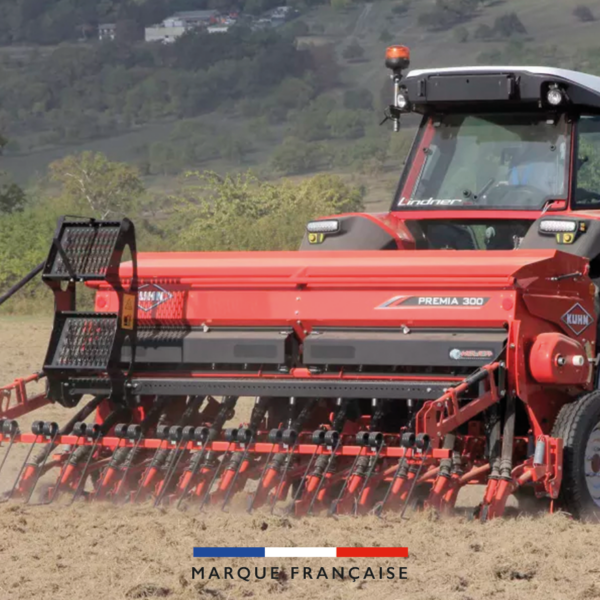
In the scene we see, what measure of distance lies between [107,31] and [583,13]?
4022cm

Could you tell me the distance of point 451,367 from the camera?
6.55 meters

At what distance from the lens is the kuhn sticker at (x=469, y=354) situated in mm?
6355

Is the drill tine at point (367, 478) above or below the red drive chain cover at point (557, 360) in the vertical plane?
below

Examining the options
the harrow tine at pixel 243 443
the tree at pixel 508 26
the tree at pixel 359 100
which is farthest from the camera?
the tree at pixel 508 26

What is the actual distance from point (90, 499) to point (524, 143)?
2971 mm

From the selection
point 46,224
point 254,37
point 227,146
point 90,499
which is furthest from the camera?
point 254,37

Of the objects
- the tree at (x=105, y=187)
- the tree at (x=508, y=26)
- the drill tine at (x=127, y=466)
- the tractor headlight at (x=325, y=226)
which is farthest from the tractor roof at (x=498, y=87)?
the tree at (x=508, y=26)

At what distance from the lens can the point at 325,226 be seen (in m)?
7.79

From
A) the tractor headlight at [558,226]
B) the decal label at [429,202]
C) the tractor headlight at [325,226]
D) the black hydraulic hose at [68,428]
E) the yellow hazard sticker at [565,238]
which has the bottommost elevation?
the black hydraulic hose at [68,428]

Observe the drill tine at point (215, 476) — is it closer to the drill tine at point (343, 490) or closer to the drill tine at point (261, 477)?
the drill tine at point (261, 477)

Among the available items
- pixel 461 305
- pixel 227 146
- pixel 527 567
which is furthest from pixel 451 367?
pixel 227 146

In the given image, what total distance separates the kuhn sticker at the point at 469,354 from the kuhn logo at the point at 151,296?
150 cm

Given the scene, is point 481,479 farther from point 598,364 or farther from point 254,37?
point 254,37

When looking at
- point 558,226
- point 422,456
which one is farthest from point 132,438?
point 558,226
